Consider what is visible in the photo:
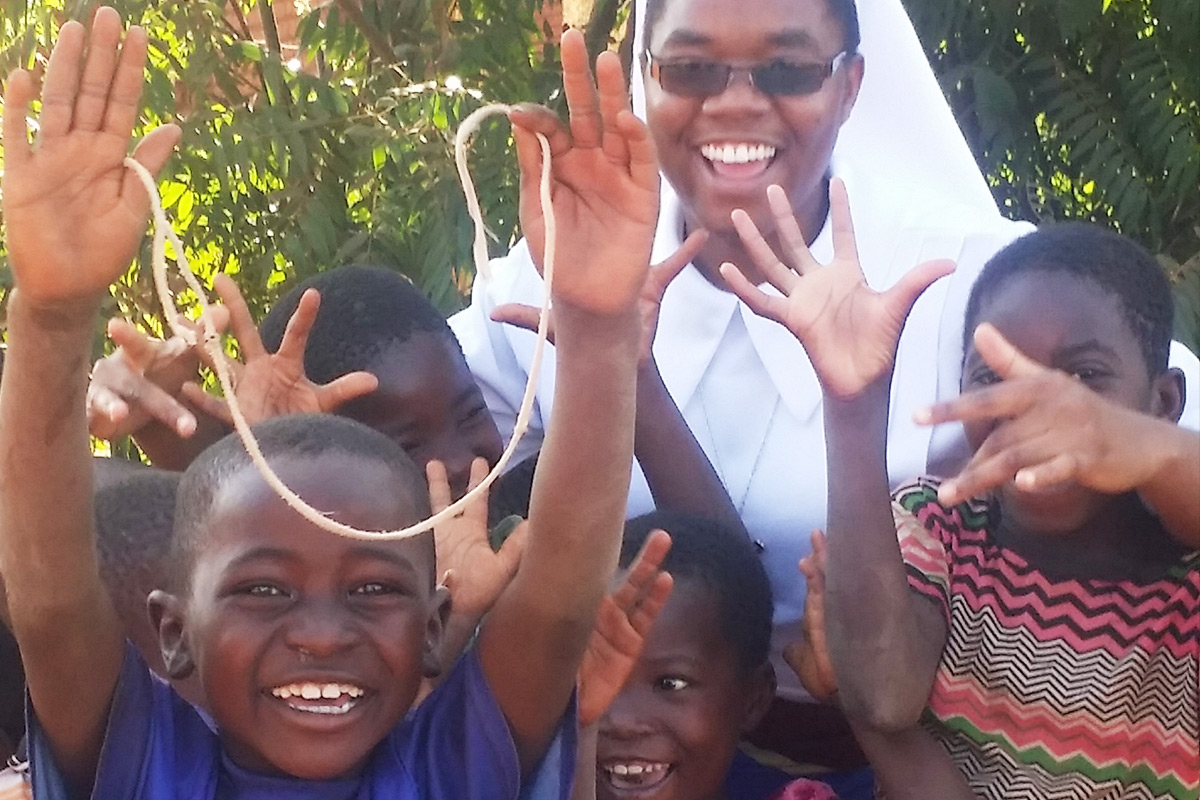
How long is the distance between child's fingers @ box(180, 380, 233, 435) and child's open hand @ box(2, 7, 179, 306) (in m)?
0.84

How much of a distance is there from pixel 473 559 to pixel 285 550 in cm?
44

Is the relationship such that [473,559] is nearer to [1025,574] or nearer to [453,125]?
[1025,574]

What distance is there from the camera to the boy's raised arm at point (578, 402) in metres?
1.81

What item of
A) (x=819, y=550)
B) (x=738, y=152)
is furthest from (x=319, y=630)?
(x=738, y=152)

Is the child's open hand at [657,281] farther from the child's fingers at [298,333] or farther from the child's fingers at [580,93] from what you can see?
the child's fingers at [580,93]

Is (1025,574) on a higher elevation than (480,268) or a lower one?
lower

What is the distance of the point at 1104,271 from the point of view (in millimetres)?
2400

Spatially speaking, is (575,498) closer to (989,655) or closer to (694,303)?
(989,655)

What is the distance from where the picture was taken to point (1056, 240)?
8.21 ft

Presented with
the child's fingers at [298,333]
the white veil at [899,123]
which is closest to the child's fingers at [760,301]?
the child's fingers at [298,333]

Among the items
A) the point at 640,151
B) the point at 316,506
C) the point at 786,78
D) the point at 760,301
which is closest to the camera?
the point at 640,151

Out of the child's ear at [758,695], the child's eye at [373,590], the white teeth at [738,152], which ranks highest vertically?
the white teeth at [738,152]

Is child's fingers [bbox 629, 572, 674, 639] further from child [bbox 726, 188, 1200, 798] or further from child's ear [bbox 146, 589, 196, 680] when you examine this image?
child's ear [bbox 146, 589, 196, 680]

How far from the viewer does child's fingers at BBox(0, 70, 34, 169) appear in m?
1.69
